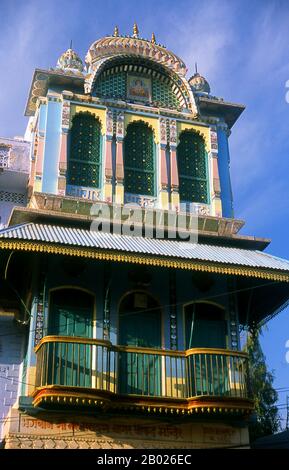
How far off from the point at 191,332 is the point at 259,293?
2.36 meters

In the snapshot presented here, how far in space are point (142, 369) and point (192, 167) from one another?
6.53 m

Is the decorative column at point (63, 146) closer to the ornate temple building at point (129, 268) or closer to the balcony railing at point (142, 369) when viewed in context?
the ornate temple building at point (129, 268)

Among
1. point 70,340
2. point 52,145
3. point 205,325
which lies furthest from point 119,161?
point 70,340

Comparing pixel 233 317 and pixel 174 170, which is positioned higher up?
pixel 174 170

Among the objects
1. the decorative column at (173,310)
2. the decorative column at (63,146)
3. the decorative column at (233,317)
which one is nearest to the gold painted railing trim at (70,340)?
the decorative column at (173,310)

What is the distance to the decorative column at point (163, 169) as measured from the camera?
17.9 meters

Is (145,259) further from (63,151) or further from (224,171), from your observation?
(224,171)

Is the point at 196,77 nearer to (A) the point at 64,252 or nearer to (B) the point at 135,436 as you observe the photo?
(A) the point at 64,252

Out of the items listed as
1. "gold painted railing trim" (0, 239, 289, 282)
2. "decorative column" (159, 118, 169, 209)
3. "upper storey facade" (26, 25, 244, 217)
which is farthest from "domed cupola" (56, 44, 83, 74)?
"gold painted railing trim" (0, 239, 289, 282)

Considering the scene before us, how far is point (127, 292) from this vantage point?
15969 mm

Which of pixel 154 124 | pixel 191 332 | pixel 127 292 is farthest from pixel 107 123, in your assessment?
pixel 191 332

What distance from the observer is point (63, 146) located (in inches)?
700

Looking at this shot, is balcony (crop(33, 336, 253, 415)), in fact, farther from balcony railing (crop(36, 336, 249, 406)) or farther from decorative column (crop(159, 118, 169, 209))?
decorative column (crop(159, 118, 169, 209))

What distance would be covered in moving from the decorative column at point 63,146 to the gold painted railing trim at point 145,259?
279 centimetres
